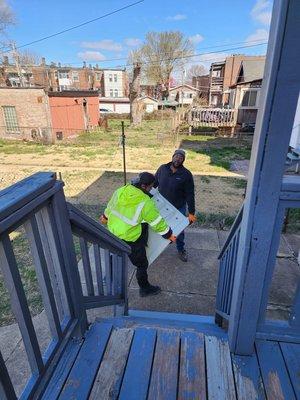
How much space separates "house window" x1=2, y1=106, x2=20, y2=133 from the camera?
719 inches

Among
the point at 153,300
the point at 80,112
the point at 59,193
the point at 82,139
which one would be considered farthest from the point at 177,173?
the point at 80,112

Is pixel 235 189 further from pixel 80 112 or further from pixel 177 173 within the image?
pixel 80 112

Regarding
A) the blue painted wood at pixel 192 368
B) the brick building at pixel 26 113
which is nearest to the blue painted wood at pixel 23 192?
the blue painted wood at pixel 192 368

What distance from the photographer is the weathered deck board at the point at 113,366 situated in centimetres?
169

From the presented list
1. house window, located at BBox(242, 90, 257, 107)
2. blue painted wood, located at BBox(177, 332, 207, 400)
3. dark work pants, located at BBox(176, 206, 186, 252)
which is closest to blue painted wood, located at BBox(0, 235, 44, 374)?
blue painted wood, located at BBox(177, 332, 207, 400)

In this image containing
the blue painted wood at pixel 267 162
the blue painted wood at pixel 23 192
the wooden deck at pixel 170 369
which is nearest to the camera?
the blue painted wood at pixel 23 192

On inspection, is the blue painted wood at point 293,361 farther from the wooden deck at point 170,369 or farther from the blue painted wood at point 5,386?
the blue painted wood at point 5,386

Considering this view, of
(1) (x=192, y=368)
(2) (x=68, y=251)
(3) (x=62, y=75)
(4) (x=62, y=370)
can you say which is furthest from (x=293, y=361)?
(3) (x=62, y=75)

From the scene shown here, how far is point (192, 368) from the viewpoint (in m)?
1.84

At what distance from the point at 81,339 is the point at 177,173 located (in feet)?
8.91

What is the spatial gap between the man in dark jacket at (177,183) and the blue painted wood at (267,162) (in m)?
2.48

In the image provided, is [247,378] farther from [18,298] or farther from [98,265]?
[18,298]

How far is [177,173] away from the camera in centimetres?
419

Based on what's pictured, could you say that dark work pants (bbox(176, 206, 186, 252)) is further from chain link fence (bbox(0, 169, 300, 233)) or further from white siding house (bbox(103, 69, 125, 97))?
white siding house (bbox(103, 69, 125, 97))
